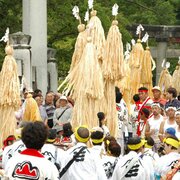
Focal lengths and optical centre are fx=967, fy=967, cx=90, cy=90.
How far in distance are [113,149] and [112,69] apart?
14.2 ft

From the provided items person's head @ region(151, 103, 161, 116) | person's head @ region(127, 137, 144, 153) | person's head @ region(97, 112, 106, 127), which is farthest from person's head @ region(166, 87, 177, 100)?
person's head @ region(127, 137, 144, 153)

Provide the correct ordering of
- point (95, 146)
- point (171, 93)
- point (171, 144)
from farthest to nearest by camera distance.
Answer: point (171, 93)
point (95, 146)
point (171, 144)

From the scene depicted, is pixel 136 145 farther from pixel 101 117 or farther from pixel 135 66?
pixel 135 66

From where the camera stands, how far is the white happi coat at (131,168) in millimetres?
12656

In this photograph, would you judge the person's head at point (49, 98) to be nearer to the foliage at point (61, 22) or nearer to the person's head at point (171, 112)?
the person's head at point (171, 112)

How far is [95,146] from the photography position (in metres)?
13.7

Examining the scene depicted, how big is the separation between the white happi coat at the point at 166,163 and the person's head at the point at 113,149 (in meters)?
1.02

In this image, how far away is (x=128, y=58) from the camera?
24078mm

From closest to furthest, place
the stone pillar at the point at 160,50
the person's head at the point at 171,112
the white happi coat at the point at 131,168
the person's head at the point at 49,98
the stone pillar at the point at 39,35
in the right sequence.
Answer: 1. the white happi coat at the point at 131,168
2. the person's head at the point at 171,112
3. the person's head at the point at 49,98
4. the stone pillar at the point at 39,35
5. the stone pillar at the point at 160,50

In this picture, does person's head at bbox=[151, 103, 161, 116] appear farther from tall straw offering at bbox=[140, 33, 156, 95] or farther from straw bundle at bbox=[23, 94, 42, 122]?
tall straw offering at bbox=[140, 33, 156, 95]

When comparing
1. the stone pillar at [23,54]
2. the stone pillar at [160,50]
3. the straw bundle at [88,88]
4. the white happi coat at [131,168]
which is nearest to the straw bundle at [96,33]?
the straw bundle at [88,88]

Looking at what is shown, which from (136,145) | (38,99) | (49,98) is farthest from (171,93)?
(136,145)

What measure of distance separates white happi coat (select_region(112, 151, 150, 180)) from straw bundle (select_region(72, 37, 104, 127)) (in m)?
3.99

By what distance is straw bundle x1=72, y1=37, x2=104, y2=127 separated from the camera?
16.8 metres
